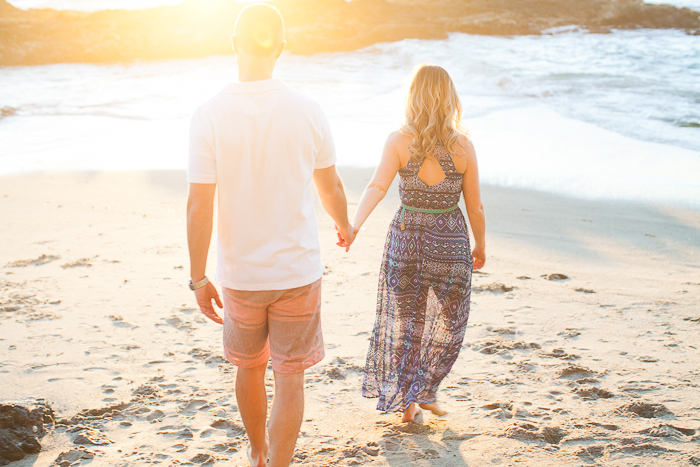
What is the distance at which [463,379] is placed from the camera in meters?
3.15

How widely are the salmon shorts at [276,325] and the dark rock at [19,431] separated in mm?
1025

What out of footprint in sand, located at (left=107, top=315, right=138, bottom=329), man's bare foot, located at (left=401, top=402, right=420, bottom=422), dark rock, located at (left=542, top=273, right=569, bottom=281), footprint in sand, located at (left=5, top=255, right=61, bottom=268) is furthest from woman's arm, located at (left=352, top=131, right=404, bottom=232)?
footprint in sand, located at (left=5, top=255, right=61, bottom=268)

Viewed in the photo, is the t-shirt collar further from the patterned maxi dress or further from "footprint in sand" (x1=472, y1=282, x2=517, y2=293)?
"footprint in sand" (x1=472, y1=282, x2=517, y2=293)

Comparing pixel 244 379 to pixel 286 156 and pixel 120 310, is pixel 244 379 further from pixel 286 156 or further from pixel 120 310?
pixel 120 310

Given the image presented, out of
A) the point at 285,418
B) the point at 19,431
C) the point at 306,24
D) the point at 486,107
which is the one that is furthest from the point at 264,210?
the point at 306,24

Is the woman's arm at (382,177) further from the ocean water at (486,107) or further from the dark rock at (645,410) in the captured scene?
the dark rock at (645,410)

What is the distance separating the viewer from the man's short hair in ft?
6.16

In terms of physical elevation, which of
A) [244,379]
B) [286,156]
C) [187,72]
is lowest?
[244,379]

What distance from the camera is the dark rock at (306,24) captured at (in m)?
22.2

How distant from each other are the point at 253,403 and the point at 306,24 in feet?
80.1

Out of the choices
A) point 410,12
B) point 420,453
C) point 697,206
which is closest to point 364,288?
point 420,453

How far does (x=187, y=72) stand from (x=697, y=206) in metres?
17.0

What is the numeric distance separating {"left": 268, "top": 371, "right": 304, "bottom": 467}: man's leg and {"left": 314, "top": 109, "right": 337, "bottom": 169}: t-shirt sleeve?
2.62 ft

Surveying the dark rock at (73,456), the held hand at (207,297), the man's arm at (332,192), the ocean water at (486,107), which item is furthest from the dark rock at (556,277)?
the dark rock at (73,456)
